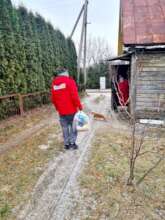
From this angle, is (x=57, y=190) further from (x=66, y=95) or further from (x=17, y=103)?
(x=17, y=103)

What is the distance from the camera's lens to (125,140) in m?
5.77

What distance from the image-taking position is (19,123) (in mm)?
7219

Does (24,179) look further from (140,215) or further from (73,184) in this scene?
(140,215)

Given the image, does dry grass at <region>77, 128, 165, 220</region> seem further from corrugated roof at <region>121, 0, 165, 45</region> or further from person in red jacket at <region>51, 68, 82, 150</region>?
corrugated roof at <region>121, 0, 165, 45</region>

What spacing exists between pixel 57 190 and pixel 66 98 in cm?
191

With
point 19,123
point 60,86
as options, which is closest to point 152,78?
point 60,86

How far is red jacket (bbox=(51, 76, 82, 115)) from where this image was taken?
4535 millimetres

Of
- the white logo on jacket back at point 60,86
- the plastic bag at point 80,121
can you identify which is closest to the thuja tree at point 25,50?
the white logo on jacket back at point 60,86

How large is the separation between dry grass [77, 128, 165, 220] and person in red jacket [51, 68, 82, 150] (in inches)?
32.8

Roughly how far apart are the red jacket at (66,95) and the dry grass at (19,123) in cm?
187

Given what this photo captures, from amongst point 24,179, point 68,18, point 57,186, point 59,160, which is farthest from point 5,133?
point 68,18

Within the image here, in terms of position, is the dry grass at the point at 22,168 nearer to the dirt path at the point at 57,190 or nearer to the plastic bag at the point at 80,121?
the dirt path at the point at 57,190

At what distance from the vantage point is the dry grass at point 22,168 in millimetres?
2975

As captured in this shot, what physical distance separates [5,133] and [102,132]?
261 centimetres
